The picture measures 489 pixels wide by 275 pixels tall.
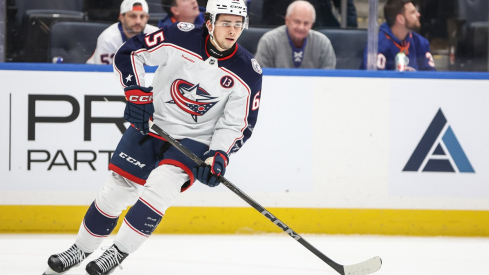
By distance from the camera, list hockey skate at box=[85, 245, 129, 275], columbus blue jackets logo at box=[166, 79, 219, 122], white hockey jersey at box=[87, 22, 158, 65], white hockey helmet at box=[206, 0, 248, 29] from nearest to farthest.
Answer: hockey skate at box=[85, 245, 129, 275] → white hockey helmet at box=[206, 0, 248, 29] → columbus blue jackets logo at box=[166, 79, 219, 122] → white hockey jersey at box=[87, 22, 158, 65]

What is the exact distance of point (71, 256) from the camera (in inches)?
114

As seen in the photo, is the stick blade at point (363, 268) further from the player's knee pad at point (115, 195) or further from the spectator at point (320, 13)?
the spectator at point (320, 13)

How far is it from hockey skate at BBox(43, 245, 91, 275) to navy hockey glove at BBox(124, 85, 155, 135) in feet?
1.81

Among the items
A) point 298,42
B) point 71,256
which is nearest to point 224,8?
point 71,256

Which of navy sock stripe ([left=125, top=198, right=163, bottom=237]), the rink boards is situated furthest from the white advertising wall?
navy sock stripe ([left=125, top=198, right=163, bottom=237])

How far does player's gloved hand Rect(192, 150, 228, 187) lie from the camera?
278 centimetres

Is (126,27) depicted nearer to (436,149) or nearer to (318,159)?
(318,159)

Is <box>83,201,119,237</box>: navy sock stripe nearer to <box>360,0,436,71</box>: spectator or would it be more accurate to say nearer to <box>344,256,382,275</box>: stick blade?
<box>344,256,382,275</box>: stick blade

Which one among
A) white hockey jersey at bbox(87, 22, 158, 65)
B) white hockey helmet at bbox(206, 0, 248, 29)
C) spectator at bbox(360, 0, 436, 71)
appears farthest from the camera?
spectator at bbox(360, 0, 436, 71)

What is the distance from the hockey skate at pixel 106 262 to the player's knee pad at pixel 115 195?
18 centimetres

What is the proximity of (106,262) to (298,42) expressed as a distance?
1.93 metres

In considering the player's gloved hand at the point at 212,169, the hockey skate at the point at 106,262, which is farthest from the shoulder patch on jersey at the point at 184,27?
the hockey skate at the point at 106,262

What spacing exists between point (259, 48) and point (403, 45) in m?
0.81

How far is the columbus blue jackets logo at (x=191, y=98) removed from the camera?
9.65 feet
